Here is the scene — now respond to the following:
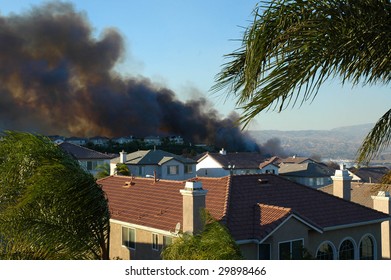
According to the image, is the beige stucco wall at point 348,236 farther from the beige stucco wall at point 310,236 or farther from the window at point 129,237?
the window at point 129,237

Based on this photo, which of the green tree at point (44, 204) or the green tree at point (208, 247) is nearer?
the green tree at point (208, 247)

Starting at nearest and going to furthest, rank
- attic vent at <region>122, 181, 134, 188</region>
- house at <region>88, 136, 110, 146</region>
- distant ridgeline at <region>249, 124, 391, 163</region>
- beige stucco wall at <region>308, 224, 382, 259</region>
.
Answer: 1. distant ridgeline at <region>249, 124, 391, 163</region>
2. beige stucco wall at <region>308, 224, 382, 259</region>
3. attic vent at <region>122, 181, 134, 188</region>
4. house at <region>88, 136, 110, 146</region>

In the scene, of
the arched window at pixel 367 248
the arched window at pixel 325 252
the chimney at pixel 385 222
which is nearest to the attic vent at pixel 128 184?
the arched window at pixel 325 252

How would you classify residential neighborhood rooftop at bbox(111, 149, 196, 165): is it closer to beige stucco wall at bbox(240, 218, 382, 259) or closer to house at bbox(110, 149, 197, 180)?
house at bbox(110, 149, 197, 180)

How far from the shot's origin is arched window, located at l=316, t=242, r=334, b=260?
14736 mm

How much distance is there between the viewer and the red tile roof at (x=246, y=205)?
45.0ft

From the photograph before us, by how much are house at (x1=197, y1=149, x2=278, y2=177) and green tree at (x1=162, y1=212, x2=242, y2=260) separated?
3545cm

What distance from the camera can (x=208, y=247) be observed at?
21.6 ft

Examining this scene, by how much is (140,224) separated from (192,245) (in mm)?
7591

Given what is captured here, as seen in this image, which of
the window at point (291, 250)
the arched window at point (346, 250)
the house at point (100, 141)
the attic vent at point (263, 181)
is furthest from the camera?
the house at point (100, 141)

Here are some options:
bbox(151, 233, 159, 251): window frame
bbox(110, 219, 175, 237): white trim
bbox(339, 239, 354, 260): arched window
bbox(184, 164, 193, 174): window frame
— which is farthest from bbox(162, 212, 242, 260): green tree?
bbox(184, 164, 193, 174): window frame

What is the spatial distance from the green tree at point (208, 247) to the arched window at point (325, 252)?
8.24 meters
